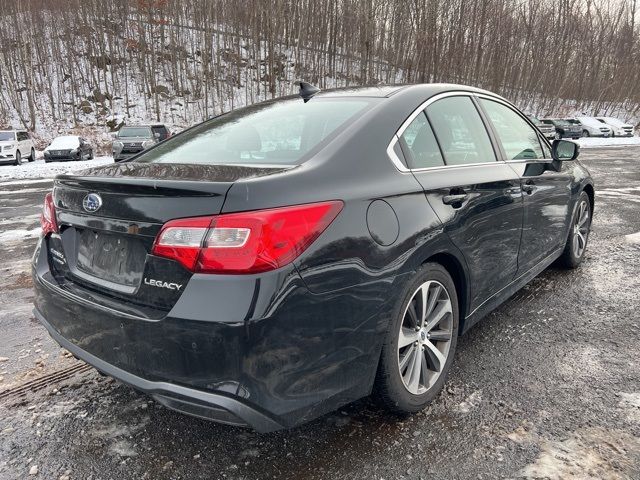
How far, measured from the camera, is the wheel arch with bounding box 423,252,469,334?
8.21 feet

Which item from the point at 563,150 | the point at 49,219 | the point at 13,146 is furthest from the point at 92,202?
the point at 13,146

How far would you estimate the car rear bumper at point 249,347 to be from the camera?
1.70m

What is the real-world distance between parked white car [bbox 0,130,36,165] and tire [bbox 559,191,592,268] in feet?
71.2

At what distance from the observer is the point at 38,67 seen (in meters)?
31.5

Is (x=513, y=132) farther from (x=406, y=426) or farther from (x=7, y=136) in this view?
(x=7, y=136)

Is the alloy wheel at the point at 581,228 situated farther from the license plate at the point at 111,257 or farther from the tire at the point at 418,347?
the license plate at the point at 111,257

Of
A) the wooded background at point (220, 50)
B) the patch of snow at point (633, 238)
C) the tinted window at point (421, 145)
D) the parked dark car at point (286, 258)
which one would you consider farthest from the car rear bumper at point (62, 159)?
the tinted window at point (421, 145)

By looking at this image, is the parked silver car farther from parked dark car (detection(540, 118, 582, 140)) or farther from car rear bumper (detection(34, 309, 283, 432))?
car rear bumper (detection(34, 309, 283, 432))

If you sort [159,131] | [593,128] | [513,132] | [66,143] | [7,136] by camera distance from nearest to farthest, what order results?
[513,132]
[7,136]
[66,143]
[159,131]
[593,128]

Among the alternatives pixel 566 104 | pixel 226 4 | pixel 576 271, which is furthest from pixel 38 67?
pixel 566 104

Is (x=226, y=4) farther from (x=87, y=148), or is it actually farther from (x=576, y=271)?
(x=576, y=271)

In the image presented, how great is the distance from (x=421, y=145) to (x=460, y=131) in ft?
1.80

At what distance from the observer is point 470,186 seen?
2686 mm

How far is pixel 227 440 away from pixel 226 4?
36.8 m
